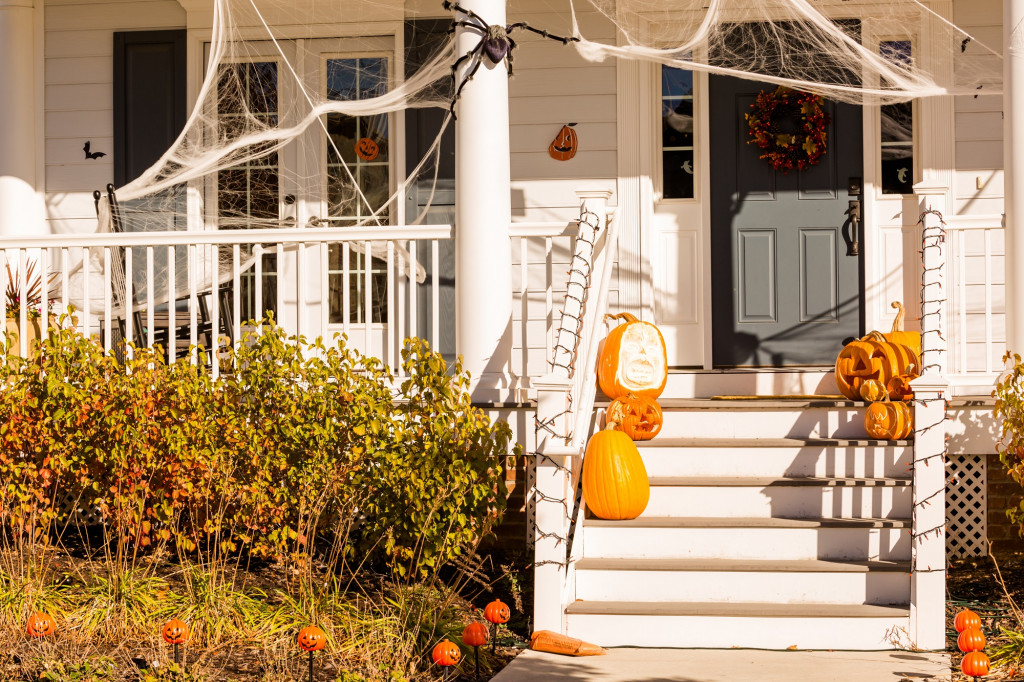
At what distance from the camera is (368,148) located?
8.67 meters

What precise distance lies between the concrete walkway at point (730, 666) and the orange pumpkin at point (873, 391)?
1.61m

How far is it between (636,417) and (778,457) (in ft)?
2.68

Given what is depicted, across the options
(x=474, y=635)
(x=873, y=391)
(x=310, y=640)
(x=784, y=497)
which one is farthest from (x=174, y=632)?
(x=873, y=391)

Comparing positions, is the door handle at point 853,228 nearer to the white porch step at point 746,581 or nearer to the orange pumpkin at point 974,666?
the white porch step at point 746,581

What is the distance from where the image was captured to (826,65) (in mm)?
6879

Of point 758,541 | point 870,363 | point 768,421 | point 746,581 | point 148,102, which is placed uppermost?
point 148,102

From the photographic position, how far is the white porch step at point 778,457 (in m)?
5.94

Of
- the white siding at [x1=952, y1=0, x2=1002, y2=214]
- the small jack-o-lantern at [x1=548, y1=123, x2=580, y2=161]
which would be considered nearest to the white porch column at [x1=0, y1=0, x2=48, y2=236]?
the small jack-o-lantern at [x1=548, y1=123, x2=580, y2=161]

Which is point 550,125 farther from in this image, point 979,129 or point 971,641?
point 971,641

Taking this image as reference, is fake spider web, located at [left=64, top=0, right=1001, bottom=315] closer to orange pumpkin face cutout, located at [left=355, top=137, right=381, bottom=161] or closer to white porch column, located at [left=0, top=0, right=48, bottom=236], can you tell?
orange pumpkin face cutout, located at [left=355, top=137, right=381, bottom=161]

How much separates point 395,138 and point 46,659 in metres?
5.08

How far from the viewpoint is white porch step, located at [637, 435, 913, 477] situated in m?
5.94

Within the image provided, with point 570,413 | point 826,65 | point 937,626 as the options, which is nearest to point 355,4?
point 826,65

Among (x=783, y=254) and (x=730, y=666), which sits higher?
(x=783, y=254)
